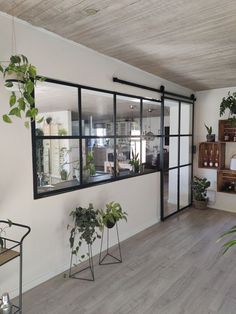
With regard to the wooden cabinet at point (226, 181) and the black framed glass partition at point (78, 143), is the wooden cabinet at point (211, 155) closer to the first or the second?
the wooden cabinet at point (226, 181)

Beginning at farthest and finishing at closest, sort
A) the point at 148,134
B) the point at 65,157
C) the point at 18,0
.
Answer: the point at 148,134 → the point at 65,157 → the point at 18,0

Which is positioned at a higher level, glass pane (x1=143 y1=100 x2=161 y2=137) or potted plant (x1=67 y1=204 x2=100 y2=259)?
glass pane (x1=143 y1=100 x2=161 y2=137)

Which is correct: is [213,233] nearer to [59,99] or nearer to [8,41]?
[59,99]

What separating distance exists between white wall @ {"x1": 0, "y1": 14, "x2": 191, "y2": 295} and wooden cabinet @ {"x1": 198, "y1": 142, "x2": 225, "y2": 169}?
8.20 feet

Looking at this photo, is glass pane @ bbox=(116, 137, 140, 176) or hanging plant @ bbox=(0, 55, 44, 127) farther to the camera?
glass pane @ bbox=(116, 137, 140, 176)

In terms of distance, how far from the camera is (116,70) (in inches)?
125

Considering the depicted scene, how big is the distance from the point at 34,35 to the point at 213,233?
11.6 ft

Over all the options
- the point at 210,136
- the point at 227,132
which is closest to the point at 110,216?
the point at 210,136

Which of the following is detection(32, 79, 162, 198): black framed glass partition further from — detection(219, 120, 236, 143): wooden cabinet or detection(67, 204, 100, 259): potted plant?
detection(219, 120, 236, 143): wooden cabinet

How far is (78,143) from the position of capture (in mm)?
2773

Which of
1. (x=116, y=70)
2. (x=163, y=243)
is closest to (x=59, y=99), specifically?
(x=116, y=70)

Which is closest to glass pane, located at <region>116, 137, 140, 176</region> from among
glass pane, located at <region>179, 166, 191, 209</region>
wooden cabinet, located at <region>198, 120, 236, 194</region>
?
glass pane, located at <region>179, 166, 191, 209</region>

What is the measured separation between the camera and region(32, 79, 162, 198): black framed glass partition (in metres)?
2.50

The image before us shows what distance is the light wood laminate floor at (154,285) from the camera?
210cm
